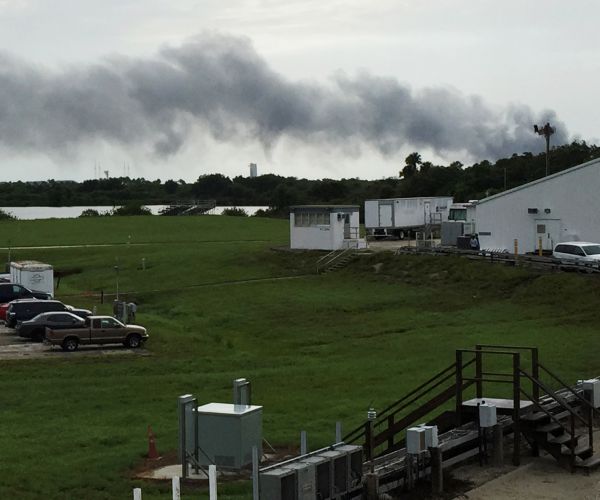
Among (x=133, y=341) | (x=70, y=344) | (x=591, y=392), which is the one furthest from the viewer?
(x=133, y=341)

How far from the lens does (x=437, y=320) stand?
48.7 metres

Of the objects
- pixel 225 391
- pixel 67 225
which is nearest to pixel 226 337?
pixel 225 391

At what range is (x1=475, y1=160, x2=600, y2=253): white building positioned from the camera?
62.0 metres

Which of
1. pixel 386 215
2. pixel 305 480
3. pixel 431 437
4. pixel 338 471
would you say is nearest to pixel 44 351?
pixel 431 437

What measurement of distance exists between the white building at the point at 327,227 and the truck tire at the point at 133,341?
3027 centimetres

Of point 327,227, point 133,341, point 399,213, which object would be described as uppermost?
point 399,213

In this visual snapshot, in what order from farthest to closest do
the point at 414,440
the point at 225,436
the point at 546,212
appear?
1. the point at 546,212
2. the point at 225,436
3. the point at 414,440

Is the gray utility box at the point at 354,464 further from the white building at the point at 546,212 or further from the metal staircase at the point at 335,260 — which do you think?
the metal staircase at the point at 335,260

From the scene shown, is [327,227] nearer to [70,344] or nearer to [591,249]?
[591,249]

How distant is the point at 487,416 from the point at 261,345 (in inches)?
940

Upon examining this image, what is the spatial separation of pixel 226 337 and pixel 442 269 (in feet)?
60.1

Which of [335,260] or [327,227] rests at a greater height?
[327,227]

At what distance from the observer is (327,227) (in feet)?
237

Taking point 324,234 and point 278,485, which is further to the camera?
point 324,234
